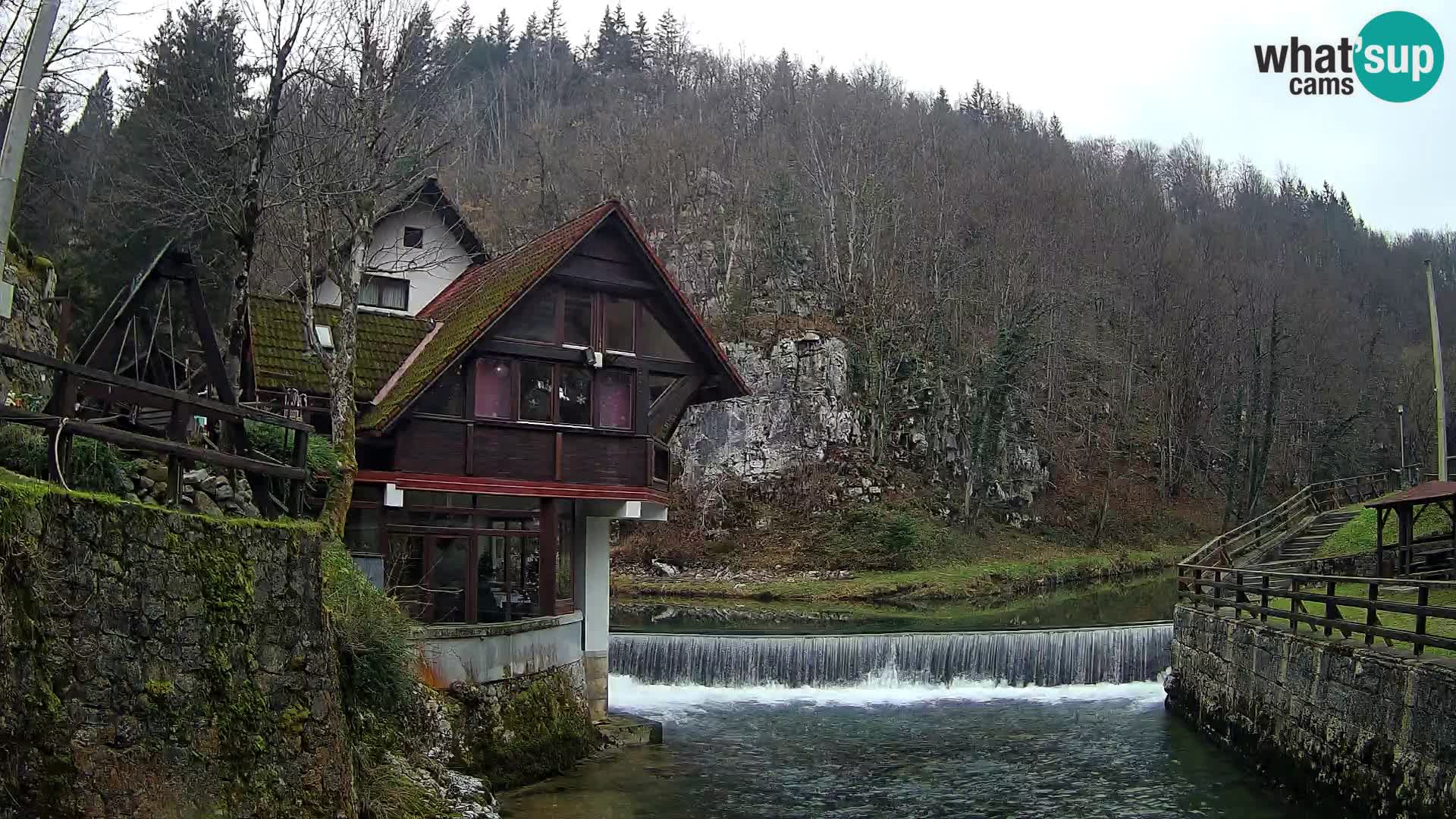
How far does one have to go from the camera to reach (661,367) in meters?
20.0

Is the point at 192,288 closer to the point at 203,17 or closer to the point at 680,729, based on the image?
the point at 680,729

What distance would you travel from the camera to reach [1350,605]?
1627cm

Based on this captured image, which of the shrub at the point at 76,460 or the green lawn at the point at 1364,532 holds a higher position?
the shrub at the point at 76,460

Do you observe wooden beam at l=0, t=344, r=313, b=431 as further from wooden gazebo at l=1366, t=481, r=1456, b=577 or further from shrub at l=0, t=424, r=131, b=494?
wooden gazebo at l=1366, t=481, r=1456, b=577

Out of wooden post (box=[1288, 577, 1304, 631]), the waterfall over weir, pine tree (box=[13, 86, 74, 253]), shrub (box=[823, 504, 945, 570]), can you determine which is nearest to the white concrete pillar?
the waterfall over weir

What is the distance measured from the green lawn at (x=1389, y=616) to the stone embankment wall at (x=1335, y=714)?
0.79 meters

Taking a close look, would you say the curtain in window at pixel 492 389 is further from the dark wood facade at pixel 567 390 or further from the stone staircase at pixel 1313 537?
the stone staircase at pixel 1313 537

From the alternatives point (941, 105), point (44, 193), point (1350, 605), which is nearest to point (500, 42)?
point (941, 105)

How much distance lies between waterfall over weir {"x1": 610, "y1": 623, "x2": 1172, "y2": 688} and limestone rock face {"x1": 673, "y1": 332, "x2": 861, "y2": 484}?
1985 cm

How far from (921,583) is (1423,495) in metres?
19.1

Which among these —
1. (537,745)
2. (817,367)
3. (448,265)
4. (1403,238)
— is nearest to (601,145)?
(817,367)

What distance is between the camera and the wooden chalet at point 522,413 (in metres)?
17.6

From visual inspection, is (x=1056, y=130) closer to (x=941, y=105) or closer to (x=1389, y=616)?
(x=941, y=105)

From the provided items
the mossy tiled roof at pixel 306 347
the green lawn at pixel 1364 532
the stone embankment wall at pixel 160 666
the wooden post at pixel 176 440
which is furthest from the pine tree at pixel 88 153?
the green lawn at pixel 1364 532
